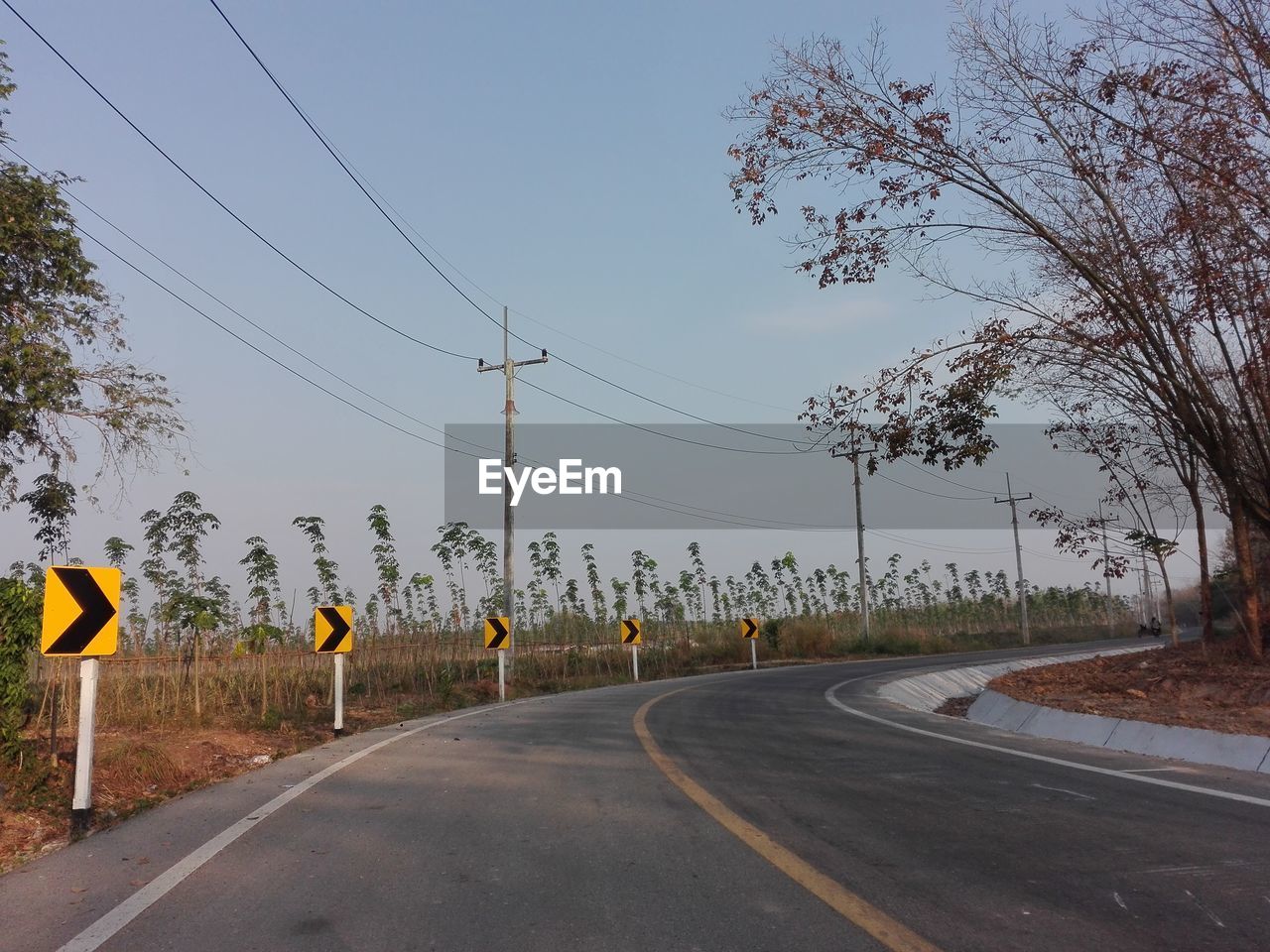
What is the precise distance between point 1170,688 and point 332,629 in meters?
11.2

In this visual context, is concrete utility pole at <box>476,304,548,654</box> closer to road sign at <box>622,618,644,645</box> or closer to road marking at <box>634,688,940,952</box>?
road sign at <box>622,618,644,645</box>

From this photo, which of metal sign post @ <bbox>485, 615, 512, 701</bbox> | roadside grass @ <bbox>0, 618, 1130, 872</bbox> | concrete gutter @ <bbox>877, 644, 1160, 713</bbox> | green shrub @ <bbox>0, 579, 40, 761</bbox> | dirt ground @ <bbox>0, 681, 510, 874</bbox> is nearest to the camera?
dirt ground @ <bbox>0, 681, 510, 874</bbox>

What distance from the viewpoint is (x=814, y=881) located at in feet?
16.4

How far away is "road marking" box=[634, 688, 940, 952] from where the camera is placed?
4105mm

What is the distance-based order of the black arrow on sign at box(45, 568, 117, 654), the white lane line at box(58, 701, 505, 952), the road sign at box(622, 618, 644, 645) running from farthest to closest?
the road sign at box(622, 618, 644, 645) < the black arrow on sign at box(45, 568, 117, 654) < the white lane line at box(58, 701, 505, 952)

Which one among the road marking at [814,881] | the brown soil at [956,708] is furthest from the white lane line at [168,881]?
the brown soil at [956,708]

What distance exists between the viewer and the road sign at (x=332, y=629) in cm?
1342

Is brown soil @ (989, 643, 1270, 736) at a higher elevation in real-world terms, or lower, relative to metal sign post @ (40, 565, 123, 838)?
lower

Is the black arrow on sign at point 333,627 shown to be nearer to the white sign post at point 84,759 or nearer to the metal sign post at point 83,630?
the metal sign post at point 83,630

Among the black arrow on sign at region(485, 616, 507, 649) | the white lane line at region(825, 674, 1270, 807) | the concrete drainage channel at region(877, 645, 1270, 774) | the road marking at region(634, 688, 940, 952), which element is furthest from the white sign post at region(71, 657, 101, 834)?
the black arrow on sign at region(485, 616, 507, 649)

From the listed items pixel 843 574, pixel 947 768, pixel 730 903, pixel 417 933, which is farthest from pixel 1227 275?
pixel 843 574

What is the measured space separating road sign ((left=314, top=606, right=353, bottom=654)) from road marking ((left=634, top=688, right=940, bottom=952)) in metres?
6.93

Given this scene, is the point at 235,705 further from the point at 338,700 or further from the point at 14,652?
the point at 14,652

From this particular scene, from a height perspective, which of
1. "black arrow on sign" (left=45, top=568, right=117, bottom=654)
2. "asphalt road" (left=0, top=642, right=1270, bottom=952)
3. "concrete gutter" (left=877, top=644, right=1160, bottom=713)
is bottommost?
"concrete gutter" (left=877, top=644, right=1160, bottom=713)
